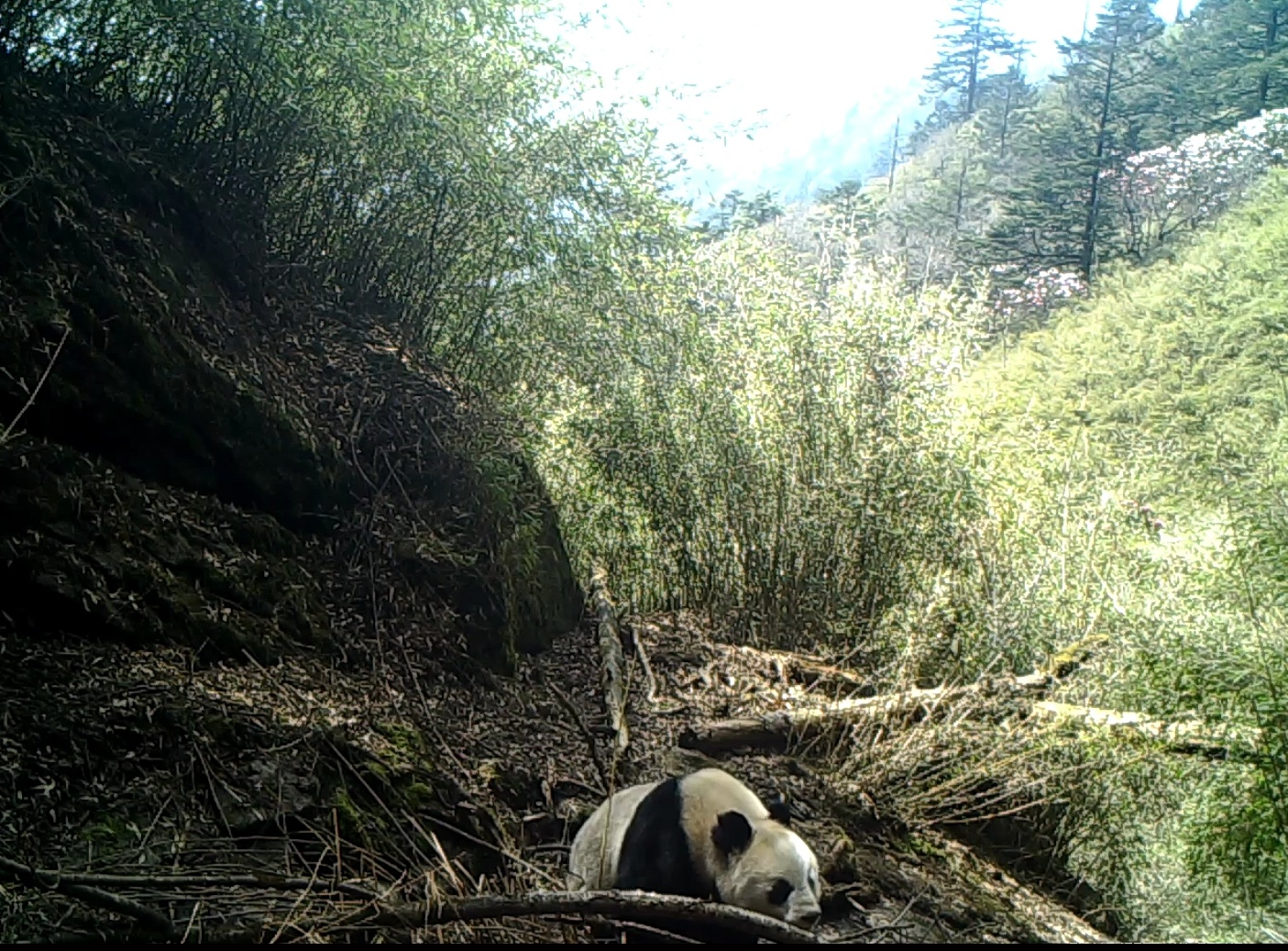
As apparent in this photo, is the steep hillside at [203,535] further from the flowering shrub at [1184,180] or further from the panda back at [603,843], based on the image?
the flowering shrub at [1184,180]

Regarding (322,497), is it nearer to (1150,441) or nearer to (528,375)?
(528,375)

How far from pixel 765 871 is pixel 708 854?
12 cm

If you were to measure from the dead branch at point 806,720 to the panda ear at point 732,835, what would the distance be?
132 cm

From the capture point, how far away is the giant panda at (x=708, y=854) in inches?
74.8

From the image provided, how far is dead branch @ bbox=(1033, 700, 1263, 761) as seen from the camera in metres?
3.04

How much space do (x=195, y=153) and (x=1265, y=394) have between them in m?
9.78

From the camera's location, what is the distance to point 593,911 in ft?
5.24

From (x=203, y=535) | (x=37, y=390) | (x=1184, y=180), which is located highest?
(x=1184, y=180)

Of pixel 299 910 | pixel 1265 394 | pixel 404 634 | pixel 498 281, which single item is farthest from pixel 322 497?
pixel 1265 394

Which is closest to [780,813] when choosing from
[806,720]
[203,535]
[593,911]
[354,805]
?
[593,911]

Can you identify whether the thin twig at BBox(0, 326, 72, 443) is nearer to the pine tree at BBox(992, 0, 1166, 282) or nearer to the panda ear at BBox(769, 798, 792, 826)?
the panda ear at BBox(769, 798, 792, 826)

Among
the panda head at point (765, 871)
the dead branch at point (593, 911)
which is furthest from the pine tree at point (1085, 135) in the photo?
the dead branch at point (593, 911)

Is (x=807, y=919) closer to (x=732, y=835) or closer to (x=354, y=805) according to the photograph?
(x=732, y=835)

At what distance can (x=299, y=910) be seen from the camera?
1539 mm
